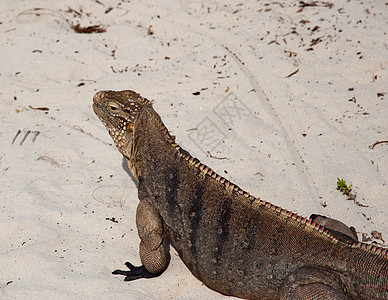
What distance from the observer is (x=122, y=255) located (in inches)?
159

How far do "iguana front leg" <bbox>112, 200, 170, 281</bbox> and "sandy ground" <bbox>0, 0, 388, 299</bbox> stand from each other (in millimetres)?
108

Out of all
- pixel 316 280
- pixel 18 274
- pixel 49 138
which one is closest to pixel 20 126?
pixel 49 138

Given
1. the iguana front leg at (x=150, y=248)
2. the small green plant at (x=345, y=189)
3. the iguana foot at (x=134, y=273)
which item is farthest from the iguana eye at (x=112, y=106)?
the small green plant at (x=345, y=189)

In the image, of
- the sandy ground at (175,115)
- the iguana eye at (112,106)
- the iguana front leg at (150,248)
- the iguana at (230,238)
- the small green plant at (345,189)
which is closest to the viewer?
the iguana at (230,238)

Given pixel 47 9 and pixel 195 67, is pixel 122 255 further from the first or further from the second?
pixel 47 9

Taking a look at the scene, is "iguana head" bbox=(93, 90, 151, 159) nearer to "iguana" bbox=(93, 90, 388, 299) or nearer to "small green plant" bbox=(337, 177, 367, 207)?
"iguana" bbox=(93, 90, 388, 299)

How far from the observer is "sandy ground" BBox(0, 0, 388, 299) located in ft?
13.3

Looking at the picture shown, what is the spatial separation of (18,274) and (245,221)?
2.19m

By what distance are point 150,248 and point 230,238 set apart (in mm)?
865

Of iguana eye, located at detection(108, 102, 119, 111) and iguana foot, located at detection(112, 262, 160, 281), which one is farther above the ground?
iguana eye, located at detection(108, 102, 119, 111)

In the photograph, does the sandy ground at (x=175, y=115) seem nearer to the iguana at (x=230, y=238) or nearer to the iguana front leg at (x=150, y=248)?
the iguana front leg at (x=150, y=248)

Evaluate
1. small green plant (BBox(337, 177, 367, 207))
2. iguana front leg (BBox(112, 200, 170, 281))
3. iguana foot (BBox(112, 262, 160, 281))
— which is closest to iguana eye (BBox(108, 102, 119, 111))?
iguana front leg (BBox(112, 200, 170, 281))

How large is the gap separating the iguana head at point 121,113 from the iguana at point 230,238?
14 millimetres

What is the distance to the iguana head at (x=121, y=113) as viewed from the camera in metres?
4.12
